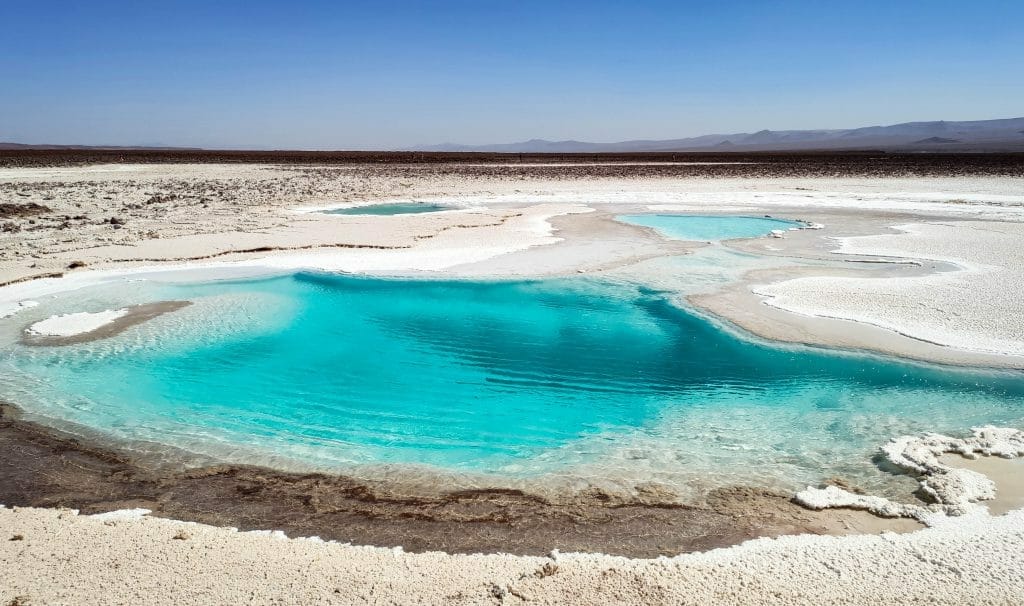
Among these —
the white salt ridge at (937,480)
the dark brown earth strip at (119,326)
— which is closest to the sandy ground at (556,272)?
the white salt ridge at (937,480)

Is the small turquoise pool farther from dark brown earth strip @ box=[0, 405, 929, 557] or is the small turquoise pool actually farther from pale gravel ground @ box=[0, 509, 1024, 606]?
pale gravel ground @ box=[0, 509, 1024, 606]

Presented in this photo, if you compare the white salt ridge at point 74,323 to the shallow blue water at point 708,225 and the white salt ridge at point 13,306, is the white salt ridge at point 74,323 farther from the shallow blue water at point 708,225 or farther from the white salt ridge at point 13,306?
the shallow blue water at point 708,225

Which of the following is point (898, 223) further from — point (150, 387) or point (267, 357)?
point (150, 387)

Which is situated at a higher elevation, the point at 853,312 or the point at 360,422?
the point at 853,312

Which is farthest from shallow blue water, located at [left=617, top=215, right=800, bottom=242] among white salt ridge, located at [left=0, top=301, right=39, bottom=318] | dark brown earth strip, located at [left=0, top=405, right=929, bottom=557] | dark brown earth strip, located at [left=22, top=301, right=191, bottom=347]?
white salt ridge, located at [left=0, top=301, right=39, bottom=318]

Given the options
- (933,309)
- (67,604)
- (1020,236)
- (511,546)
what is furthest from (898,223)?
(67,604)

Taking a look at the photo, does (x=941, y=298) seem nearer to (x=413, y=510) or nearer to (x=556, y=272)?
(x=556, y=272)

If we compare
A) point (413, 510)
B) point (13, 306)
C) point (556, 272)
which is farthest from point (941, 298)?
point (13, 306)
